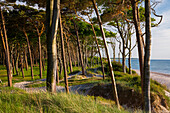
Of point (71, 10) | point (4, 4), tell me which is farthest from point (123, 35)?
point (4, 4)

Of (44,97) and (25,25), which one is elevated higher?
(25,25)

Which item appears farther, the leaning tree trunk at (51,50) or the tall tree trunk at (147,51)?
the leaning tree trunk at (51,50)

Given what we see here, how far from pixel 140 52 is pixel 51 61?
3934 mm

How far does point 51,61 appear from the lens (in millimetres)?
5445

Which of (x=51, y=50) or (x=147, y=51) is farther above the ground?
(x=51, y=50)

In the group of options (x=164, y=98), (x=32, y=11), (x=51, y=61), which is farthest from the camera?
(x=32, y=11)

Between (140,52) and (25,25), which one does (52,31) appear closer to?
(140,52)

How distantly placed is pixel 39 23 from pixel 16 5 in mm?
3157

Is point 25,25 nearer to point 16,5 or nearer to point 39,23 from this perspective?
point 39,23

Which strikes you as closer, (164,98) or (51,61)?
(51,61)

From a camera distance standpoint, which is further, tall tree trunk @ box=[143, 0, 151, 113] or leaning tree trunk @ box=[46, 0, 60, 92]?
leaning tree trunk @ box=[46, 0, 60, 92]

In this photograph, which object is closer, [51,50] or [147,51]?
[147,51]

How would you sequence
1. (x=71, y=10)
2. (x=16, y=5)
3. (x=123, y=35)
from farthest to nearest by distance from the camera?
(x=123, y=35) < (x=16, y=5) < (x=71, y=10)

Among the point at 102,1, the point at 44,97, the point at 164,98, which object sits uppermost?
the point at 102,1
